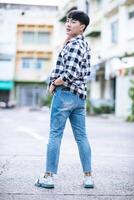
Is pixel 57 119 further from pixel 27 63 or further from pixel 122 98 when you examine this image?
pixel 27 63

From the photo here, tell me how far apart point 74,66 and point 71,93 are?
0.27 m

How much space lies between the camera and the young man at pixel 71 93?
5109mm

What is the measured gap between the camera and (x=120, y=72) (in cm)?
2705

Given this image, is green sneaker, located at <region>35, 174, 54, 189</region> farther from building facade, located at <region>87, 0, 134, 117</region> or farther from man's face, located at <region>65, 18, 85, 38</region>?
building facade, located at <region>87, 0, 134, 117</region>

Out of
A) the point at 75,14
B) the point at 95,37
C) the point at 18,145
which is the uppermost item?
the point at 95,37

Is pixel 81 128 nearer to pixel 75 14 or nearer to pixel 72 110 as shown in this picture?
pixel 72 110

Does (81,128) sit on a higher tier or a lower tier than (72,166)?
higher

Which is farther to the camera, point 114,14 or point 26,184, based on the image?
point 114,14

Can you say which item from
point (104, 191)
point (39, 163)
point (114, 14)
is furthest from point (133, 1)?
point (104, 191)

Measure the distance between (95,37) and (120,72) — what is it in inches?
292

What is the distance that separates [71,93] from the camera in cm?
521

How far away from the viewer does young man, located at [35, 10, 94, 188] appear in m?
5.11

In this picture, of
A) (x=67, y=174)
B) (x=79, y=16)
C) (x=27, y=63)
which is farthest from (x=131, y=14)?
(x=79, y=16)

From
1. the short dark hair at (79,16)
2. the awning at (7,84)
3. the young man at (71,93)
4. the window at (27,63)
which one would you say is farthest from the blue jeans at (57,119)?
the awning at (7,84)
